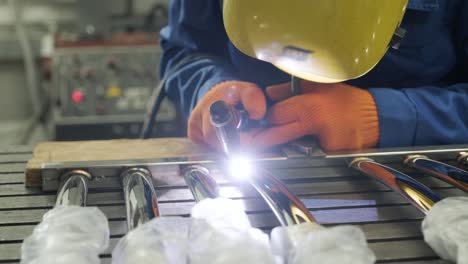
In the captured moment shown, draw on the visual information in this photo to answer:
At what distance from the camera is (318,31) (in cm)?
49

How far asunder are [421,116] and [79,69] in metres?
1.61

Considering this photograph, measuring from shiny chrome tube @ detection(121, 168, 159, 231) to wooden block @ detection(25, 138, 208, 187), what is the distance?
66 mm

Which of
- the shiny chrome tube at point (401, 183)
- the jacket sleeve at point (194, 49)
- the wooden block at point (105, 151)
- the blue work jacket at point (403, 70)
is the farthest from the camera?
the jacket sleeve at point (194, 49)

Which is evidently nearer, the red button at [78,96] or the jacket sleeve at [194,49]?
the jacket sleeve at [194,49]

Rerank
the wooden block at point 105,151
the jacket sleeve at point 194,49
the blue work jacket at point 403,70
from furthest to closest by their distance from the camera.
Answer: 1. the jacket sleeve at point 194,49
2. the blue work jacket at point 403,70
3. the wooden block at point 105,151

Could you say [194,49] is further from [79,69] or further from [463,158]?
[79,69]

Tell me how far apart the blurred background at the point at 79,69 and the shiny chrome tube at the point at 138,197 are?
153cm

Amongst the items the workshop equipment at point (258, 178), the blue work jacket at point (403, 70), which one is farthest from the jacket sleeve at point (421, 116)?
the workshop equipment at point (258, 178)

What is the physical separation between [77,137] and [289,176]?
165cm

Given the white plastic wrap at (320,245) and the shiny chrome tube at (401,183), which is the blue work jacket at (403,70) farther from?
the white plastic wrap at (320,245)

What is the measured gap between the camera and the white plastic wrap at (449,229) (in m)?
0.43

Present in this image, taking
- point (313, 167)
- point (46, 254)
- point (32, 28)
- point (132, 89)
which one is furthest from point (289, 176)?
point (32, 28)

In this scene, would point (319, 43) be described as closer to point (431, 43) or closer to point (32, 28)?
point (431, 43)

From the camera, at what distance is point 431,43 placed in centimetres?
84
